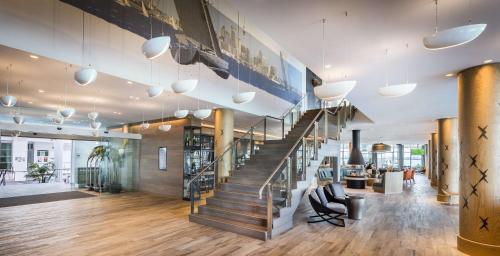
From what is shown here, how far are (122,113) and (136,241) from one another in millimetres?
6734

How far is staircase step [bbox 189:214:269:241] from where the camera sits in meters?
5.51

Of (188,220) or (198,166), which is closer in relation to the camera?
(188,220)

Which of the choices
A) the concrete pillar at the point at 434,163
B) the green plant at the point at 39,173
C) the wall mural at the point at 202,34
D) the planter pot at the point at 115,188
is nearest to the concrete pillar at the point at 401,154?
the concrete pillar at the point at 434,163

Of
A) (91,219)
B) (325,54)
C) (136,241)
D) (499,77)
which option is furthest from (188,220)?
(499,77)

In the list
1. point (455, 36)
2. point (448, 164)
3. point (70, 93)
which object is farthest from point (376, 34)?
point (448, 164)

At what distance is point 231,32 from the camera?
29.4 feet

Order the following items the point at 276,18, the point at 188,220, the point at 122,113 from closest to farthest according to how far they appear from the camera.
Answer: the point at 276,18 → the point at 188,220 → the point at 122,113

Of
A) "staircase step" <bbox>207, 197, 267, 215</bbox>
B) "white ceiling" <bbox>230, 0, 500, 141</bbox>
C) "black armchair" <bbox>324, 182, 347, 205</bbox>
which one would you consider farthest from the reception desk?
"staircase step" <bbox>207, 197, 267, 215</bbox>

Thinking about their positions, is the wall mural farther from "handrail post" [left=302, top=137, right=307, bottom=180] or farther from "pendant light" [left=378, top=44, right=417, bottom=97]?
"pendant light" [left=378, top=44, right=417, bottom=97]

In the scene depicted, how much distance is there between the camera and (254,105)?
10.5 metres

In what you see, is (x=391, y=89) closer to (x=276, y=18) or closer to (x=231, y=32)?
(x=276, y=18)

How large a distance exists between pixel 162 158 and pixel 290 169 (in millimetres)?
7326

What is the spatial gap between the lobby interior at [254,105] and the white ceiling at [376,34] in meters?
0.03

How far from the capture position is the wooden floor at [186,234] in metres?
4.88
